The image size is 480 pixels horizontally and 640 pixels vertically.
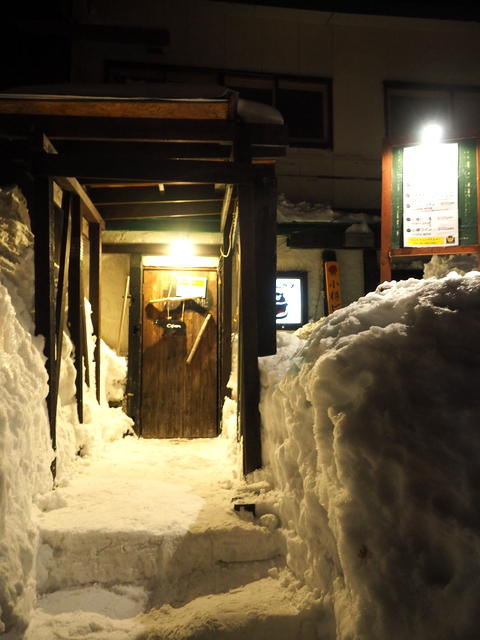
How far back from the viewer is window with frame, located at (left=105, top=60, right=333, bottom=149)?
9844 mm

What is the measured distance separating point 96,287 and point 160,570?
5.26 m

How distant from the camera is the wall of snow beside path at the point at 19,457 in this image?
3.43 m

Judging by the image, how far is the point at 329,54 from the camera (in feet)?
34.3

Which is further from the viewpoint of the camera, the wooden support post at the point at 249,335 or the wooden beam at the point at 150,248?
the wooden beam at the point at 150,248

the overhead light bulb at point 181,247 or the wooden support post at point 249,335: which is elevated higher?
the overhead light bulb at point 181,247

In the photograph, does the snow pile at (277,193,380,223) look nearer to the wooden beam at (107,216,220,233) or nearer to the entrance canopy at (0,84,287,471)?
the wooden beam at (107,216,220,233)

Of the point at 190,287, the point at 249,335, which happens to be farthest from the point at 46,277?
the point at 190,287

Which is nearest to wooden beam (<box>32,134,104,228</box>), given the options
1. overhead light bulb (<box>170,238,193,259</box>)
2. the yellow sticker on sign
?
overhead light bulb (<box>170,238,193,259</box>)

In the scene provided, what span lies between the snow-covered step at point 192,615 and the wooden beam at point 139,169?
4154 millimetres

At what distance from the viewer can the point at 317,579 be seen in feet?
11.2

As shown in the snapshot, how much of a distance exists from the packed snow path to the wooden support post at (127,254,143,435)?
3648 mm

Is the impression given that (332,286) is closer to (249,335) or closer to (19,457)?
(249,335)

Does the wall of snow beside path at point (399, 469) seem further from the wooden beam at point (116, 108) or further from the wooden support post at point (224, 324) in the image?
the wooden support post at point (224, 324)

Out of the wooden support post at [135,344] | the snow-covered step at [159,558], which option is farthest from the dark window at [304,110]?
the snow-covered step at [159,558]
